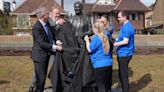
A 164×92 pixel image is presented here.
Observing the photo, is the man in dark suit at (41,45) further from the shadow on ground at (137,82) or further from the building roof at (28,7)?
the building roof at (28,7)

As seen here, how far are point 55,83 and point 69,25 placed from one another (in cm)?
136

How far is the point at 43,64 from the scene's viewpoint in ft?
27.2

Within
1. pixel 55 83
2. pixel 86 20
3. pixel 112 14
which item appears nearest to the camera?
pixel 55 83

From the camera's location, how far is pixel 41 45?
8.15 metres

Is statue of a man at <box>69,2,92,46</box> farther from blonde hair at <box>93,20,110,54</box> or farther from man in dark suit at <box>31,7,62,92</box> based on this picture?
blonde hair at <box>93,20,110,54</box>

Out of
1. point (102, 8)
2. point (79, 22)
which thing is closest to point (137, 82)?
point (79, 22)

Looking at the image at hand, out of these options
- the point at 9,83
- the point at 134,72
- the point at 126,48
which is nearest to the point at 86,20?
the point at 126,48

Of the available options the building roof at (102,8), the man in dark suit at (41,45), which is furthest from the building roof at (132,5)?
the man in dark suit at (41,45)

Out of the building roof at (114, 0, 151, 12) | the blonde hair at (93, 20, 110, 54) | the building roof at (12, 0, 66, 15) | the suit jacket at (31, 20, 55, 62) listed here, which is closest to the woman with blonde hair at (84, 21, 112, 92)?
the blonde hair at (93, 20, 110, 54)

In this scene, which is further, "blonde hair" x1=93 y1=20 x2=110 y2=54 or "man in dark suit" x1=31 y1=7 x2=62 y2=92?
"man in dark suit" x1=31 y1=7 x2=62 y2=92

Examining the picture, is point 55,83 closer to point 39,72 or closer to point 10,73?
point 39,72

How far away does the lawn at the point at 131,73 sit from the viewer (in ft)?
37.4

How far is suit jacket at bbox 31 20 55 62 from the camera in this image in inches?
320

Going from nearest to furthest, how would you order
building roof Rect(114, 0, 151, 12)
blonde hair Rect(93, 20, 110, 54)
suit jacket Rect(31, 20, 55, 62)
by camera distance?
blonde hair Rect(93, 20, 110, 54)
suit jacket Rect(31, 20, 55, 62)
building roof Rect(114, 0, 151, 12)
